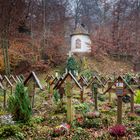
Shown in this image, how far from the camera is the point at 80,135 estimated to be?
942 cm

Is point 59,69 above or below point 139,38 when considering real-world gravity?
below

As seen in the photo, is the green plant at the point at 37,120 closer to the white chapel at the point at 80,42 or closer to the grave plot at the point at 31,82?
the grave plot at the point at 31,82

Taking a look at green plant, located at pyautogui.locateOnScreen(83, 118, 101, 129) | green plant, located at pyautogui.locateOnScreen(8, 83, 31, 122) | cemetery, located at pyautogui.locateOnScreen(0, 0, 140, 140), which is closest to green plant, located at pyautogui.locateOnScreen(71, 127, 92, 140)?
cemetery, located at pyautogui.locateOnScreen(0, 0, 140, 140)

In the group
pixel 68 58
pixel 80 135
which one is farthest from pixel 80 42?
pixel 80 135

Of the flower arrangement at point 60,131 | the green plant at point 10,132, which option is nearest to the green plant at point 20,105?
the green plant at point 10,132

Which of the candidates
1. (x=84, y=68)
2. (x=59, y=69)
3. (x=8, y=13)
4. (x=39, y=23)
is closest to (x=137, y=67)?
(x=84, y=68)

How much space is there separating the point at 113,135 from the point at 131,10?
131 ft

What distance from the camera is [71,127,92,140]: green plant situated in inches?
358

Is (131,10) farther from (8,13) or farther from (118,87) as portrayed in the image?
(118,87)

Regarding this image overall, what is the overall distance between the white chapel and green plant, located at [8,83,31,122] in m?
33.8

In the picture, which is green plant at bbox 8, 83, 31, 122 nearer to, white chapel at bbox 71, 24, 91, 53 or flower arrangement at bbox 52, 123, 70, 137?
flower arrangement at bbox 52, 123, 70, 137

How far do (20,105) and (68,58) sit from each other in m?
24.9

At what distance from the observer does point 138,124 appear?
10.9 m

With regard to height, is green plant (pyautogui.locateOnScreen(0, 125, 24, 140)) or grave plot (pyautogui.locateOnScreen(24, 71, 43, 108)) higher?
grave plot (pyautogui.locateOnScreen(24, 71, 43, 108))
